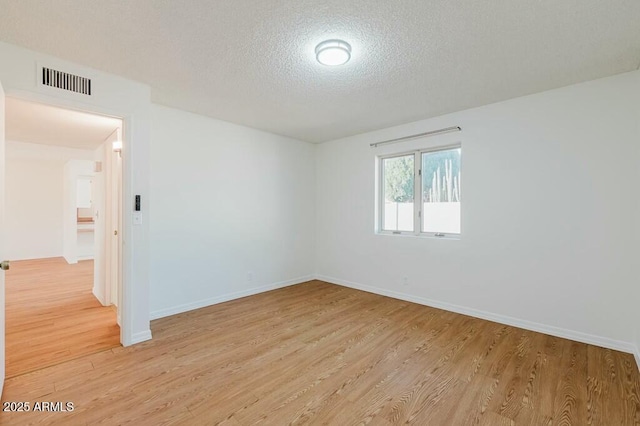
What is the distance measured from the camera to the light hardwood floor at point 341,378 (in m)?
1.85

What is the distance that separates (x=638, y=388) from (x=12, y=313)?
20.4ft

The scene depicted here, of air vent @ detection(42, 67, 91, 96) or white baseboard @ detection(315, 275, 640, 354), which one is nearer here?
air vent @ detection(42, 67, 91, 96)

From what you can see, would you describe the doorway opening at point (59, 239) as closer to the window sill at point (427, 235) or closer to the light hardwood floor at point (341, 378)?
the light hardwood floor at point (341, 378)

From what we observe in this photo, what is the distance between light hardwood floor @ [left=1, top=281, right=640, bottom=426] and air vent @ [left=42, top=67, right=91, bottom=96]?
231 centimetres

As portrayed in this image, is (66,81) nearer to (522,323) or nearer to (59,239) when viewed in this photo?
(522,323)

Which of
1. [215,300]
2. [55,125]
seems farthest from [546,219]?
[55,125]

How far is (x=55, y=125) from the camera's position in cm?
379

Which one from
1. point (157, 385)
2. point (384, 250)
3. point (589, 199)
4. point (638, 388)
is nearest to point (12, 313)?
point (157, 385)

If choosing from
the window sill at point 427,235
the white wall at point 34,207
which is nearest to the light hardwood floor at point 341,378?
the window sill at point 427,235

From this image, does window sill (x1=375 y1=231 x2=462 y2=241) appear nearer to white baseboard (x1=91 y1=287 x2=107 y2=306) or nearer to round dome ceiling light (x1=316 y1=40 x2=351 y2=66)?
round dome ceiling light (x1=316 y1=40 x2=351 y2=66)

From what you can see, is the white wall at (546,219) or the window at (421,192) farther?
the window at (421,192)

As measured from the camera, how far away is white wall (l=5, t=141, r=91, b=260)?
22.8 ft

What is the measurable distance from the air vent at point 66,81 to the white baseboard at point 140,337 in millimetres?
2263

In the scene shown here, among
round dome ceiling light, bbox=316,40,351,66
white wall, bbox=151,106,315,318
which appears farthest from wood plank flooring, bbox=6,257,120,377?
round dome ceiling light, bbox=316,40,351,66
